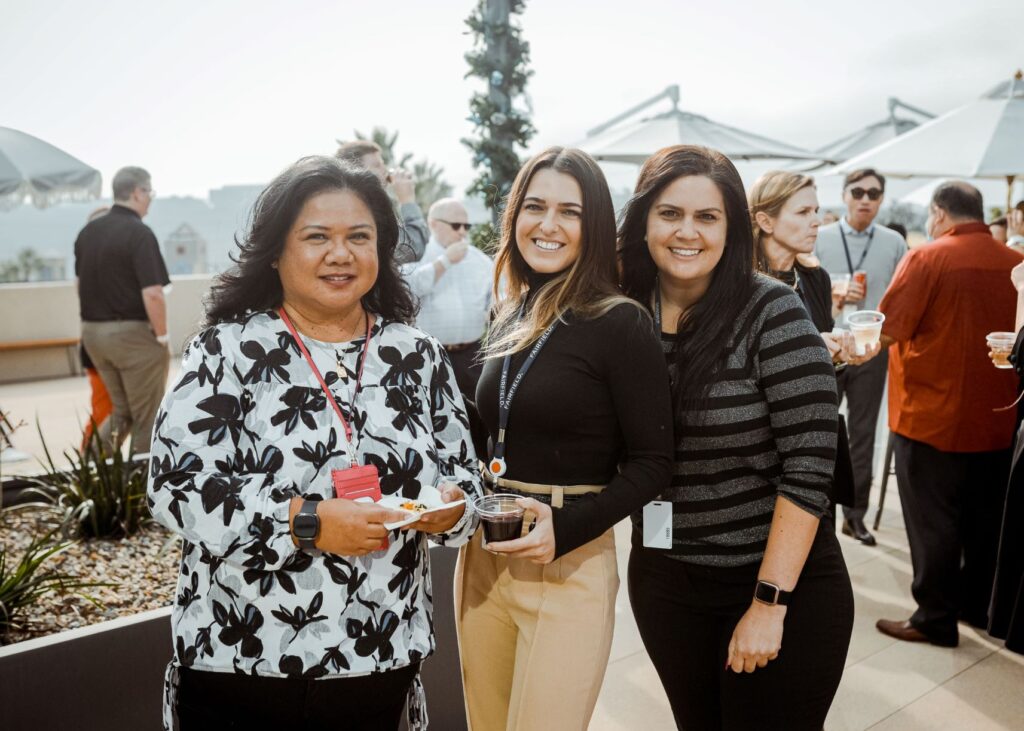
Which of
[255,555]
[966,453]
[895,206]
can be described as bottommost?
[966,453]

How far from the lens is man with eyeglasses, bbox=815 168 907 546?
456cm

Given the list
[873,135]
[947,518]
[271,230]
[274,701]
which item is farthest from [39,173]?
[873,135]

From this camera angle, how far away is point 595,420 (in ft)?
5.28

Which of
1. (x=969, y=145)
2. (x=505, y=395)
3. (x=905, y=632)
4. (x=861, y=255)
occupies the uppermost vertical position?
(x=969, y=145)

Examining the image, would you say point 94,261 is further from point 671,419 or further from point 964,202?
point 964,202

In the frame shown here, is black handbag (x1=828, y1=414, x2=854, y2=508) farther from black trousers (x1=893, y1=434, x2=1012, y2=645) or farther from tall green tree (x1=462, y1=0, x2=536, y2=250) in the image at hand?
tall green tree (x1=462, y1=0, x2=536, y2=250)

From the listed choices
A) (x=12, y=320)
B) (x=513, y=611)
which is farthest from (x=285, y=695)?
(x=12, y=320)

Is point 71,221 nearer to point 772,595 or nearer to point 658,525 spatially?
point 658,525

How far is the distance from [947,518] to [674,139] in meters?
4.84

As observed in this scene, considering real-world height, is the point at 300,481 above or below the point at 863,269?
below

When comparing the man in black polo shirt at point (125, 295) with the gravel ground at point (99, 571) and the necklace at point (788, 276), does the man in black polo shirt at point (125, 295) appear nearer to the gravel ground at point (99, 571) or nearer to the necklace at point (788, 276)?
the gravel ground at point (99, 571)

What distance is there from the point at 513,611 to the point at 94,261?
4518 mm

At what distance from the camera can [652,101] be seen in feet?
26.5

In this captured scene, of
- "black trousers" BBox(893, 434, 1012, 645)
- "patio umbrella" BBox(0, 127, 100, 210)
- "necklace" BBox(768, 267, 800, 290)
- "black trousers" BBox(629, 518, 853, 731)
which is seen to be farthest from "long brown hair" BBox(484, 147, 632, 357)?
"patio umbrella" BBox(0, 127, 100, 210)
